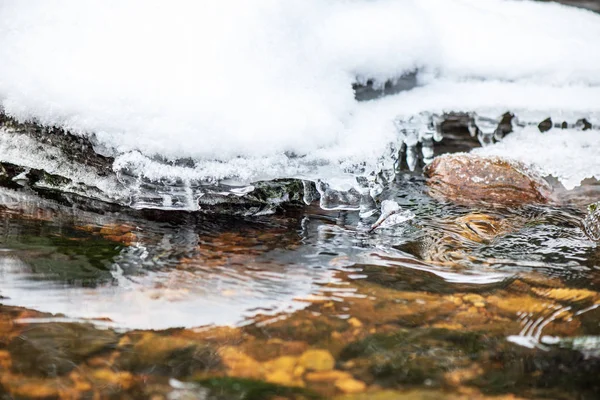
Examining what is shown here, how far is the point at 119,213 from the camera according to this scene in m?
2.97

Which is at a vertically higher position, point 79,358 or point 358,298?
point 358,298

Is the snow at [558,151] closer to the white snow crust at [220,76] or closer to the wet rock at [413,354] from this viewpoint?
the white snow crust at [220,76]

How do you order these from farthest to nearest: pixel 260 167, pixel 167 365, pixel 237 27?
1. pixel 237 27
2. pixel 260 167
3. pixel 167 365

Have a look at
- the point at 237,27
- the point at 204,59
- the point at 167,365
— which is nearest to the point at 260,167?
the point at 204,59

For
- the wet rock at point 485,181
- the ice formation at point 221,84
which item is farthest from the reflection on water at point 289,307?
the wet rock at point 485,181

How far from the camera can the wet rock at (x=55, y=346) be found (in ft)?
5.60

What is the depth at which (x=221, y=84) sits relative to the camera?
2980 mm

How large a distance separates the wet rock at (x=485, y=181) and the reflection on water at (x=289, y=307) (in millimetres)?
549

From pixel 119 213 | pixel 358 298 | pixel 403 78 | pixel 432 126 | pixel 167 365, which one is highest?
pixel 403 78

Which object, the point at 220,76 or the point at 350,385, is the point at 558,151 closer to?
the point at 220,76

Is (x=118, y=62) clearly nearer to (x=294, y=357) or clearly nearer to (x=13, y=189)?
(x=13, y=189)

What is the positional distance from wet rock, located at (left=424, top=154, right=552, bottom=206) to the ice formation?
320 mm

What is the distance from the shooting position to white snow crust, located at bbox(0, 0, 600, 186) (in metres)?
→ 2.83

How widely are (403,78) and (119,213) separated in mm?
2430
